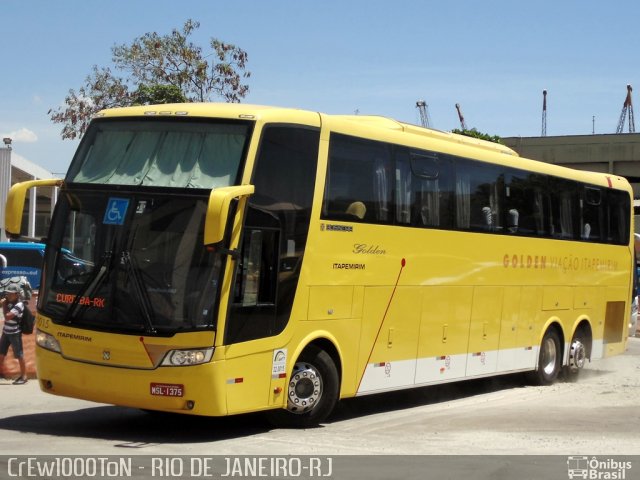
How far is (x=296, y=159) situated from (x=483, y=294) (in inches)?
206

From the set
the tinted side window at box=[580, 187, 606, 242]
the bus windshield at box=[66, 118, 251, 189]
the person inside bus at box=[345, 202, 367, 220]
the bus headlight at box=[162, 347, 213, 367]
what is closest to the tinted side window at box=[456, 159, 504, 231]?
the person inside bus at box=[345, 202, 367, 220]

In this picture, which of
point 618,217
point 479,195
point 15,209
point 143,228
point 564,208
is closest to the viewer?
point 143,228

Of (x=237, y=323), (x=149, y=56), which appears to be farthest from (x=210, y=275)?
(x=149, y=56)

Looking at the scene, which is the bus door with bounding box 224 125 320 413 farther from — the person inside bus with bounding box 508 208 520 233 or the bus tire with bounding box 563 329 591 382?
the bus tire with bounding box 563 329 591 382

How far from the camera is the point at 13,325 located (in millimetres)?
15852

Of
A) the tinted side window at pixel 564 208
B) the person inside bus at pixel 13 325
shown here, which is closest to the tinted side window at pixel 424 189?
the tinted side window at pixel 564 208

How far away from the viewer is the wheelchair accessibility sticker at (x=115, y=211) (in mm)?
11047

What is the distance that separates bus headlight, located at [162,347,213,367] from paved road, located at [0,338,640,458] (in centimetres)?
87

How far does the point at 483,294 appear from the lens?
52.1 ft

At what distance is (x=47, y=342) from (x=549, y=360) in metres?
10.0

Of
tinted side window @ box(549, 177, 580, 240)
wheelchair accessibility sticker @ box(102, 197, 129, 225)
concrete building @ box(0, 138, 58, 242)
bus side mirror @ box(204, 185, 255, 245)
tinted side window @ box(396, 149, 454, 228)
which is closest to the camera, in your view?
bus side mirror @ box(204, 185, 255, 245)

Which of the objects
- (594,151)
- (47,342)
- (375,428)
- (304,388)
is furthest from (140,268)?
(594,151)

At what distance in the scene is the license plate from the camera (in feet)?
35.0

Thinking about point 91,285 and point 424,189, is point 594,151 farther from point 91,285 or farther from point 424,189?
point 91,285
